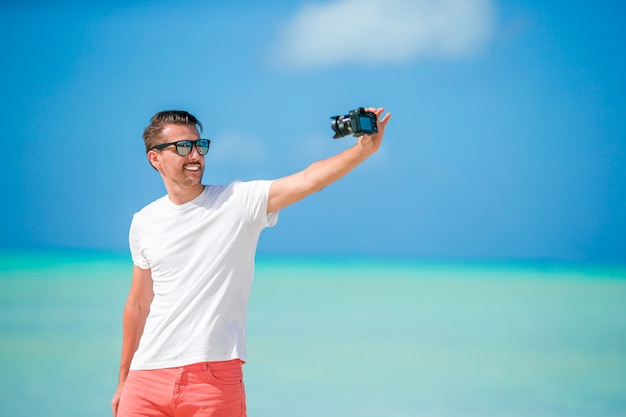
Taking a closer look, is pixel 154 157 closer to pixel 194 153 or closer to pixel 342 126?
pixel 194 153

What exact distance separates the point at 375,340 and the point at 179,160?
395cm

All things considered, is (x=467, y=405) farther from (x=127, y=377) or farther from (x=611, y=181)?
(x=611, y=181)

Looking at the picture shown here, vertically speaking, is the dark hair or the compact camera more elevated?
the dark hair

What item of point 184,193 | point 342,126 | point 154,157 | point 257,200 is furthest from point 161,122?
point 342,126

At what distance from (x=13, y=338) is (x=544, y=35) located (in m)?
5.55

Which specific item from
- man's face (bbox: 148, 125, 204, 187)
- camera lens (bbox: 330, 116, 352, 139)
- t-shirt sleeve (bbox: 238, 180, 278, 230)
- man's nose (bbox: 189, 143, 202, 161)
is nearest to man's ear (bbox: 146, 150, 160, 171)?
man's face (bbox: 148, 125, 204, 187)

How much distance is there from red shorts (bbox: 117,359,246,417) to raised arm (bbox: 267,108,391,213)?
0.36 meters

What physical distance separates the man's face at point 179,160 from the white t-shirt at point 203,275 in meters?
0.05

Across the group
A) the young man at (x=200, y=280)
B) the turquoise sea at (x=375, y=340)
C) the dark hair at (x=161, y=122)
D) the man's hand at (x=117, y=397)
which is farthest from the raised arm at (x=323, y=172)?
the turquoise sea at (x=375, y=340)

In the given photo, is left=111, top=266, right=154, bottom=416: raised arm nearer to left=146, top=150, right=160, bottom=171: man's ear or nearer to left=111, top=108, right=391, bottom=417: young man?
left=111, top=108, right=391, bottom=417: young man

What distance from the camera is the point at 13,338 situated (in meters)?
5.57

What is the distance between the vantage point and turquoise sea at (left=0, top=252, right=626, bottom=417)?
4180 millimetres

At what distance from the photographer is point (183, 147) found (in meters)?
1.88

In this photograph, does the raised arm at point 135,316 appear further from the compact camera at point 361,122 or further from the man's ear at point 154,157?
the compact camera at point 361,122
